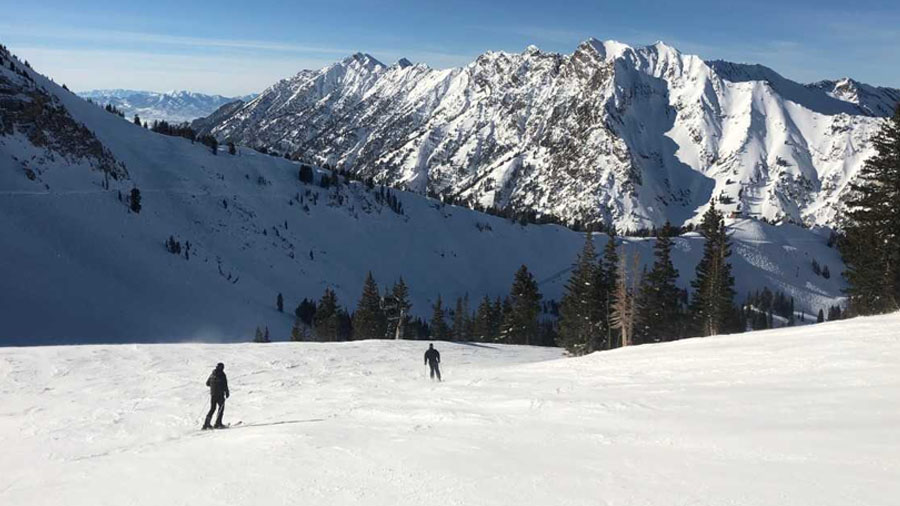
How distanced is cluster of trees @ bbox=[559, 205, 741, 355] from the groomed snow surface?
1035 inches

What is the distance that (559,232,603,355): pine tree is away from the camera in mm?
57656

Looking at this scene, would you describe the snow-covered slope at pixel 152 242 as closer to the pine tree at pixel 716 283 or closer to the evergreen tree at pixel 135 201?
the evergreen tree at pixel 135 201

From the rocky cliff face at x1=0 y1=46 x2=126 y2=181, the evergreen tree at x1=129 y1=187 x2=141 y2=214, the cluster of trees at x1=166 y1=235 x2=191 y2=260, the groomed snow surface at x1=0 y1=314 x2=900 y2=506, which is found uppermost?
the rocky cliff face at x1=0 y1=46 x2=126 y2=181

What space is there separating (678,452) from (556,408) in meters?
5.59

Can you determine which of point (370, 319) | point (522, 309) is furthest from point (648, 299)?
point (370, 319)

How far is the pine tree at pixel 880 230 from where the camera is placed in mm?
35969

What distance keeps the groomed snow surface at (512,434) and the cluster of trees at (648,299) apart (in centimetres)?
2629

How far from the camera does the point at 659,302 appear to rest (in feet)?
191

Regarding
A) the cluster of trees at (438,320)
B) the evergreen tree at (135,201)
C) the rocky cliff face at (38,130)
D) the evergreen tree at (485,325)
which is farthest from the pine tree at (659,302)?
the rocky cliff face at (38,130)

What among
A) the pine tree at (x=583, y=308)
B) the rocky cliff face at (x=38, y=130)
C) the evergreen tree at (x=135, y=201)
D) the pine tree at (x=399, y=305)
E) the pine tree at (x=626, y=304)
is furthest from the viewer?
the evergreen tree at (x=135, y=201)

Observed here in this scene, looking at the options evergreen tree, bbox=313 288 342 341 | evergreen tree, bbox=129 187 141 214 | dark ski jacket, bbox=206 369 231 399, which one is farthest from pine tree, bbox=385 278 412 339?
evergreen tree, bbox=129 187 141 214

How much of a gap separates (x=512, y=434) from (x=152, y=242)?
124 metres

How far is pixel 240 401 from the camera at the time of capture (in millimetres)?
25031

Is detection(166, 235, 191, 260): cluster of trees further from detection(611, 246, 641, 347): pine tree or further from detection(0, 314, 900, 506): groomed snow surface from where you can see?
detection(0, 314, 900, 506): groomed snow surface
